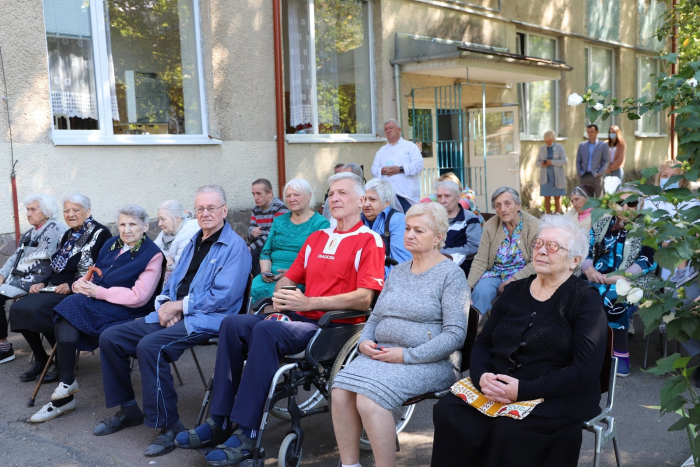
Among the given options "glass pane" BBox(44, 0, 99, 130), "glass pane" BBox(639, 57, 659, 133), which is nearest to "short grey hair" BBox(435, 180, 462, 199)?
"glass pane" BBox(44, 0, 99, 130)

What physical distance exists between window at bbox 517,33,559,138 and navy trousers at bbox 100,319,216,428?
1137 cm

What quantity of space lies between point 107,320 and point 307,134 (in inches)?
229

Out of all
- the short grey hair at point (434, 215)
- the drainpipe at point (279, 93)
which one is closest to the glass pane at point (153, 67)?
the drainpipe at point (279, 93)

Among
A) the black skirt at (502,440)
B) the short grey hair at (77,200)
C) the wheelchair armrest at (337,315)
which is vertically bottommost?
the black skirt at (502,440)

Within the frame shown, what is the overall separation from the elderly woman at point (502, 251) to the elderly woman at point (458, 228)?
1.25ft

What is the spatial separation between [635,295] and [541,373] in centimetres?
81

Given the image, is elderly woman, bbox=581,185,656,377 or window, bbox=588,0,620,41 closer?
elderly woman, bbox=581,185,656,377

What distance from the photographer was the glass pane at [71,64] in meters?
7.39

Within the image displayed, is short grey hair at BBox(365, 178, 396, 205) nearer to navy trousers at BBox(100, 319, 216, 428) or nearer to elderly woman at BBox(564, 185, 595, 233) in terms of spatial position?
elderly woman at BBox(564, 185, 595, 233)

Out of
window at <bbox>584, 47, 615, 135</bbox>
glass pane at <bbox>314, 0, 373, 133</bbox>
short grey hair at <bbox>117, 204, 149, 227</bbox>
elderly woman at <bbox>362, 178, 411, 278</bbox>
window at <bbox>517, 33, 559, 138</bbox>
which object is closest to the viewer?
short grey hair at <bbox>117, 204, 149, 227</bbox>

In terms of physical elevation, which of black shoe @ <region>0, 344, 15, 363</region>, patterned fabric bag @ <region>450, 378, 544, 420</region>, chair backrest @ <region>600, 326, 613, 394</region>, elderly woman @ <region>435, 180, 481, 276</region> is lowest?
black shoe @ <region>0, 344, 15, 363</region>

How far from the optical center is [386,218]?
16.7 feet

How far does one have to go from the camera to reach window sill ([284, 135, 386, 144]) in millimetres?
9555

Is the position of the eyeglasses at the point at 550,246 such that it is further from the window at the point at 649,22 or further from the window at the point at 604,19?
the window at the point at 649,22
